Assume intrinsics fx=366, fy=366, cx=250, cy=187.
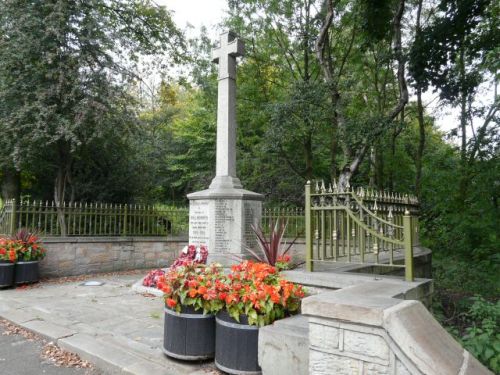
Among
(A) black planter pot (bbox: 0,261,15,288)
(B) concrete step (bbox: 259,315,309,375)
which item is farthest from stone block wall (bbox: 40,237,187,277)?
(B) concrete step (bbox: 259,315,309,375)

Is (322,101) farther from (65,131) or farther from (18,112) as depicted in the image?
(18,112)

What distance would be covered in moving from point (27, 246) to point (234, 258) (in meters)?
4.35

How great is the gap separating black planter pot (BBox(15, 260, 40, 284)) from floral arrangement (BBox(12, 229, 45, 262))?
3.9 inches

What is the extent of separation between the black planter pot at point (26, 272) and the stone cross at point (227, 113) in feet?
13.1

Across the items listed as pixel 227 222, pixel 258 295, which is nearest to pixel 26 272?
pixel 227 222

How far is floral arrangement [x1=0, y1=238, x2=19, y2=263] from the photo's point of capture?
7.02m

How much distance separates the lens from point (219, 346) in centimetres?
316

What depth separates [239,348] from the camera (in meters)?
3.06

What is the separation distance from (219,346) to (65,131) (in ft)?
25.8

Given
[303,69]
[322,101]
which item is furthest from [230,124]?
[303,69]

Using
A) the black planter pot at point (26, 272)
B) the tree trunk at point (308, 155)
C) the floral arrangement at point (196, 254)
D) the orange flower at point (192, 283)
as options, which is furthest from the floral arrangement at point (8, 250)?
the tree trunk at point (308, 155)

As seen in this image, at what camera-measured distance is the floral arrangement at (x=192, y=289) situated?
3242 mm

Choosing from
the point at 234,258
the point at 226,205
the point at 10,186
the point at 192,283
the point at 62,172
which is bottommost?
the point at 234,258

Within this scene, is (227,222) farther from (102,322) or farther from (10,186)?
(10,186)
